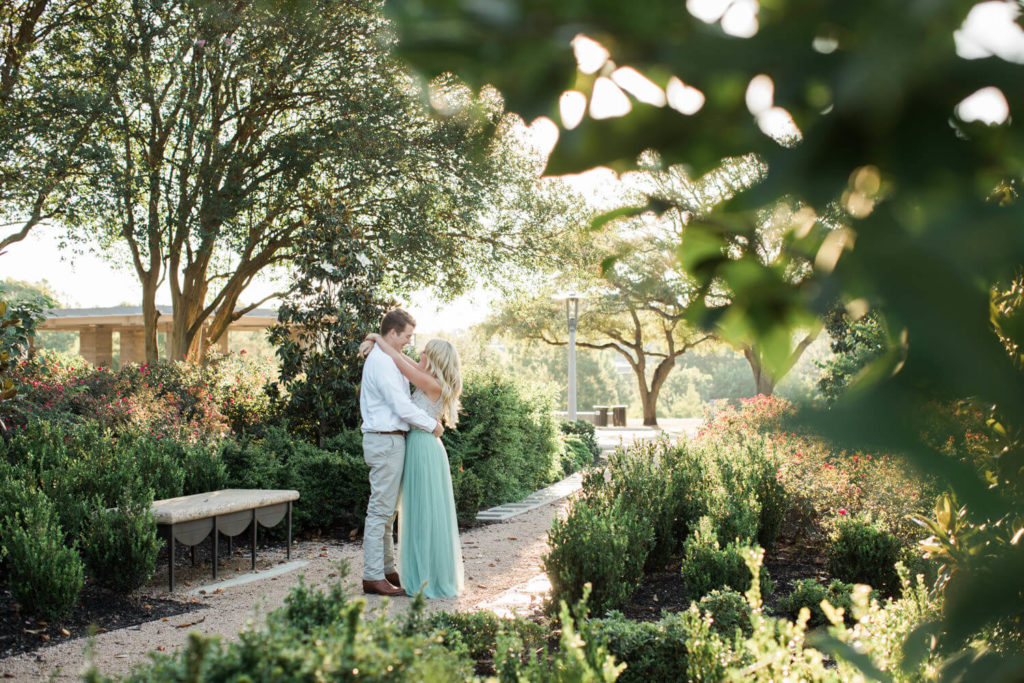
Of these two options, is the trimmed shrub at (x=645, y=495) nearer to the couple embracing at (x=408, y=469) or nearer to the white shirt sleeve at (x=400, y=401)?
the couple embracing at (x=408, y=469)

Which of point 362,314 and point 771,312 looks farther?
point 362,314

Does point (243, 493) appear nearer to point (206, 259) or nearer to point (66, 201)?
point (66, 201)

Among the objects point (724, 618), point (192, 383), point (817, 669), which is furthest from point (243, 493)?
point (192, 383)

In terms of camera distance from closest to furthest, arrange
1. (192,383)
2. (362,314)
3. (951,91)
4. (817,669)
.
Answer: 1. (951,91)
2. (817,669)
3. (362,314)
4. (192,383)

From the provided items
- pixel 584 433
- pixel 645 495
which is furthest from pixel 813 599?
pixel 584 433

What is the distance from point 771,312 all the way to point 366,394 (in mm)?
5799

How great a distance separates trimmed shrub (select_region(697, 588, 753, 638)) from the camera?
4.38 metres

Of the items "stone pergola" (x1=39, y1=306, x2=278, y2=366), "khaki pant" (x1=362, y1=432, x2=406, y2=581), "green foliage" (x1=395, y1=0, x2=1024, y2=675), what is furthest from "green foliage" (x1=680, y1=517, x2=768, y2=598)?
"stone pergola" (x1=39, y1=306, x2=278, y2=366)

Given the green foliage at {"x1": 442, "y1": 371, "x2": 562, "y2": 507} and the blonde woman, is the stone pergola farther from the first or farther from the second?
the blonde woman

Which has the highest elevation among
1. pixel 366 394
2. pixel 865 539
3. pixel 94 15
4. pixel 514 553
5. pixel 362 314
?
pixel 94 15

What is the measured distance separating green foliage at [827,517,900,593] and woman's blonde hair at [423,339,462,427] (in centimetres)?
296

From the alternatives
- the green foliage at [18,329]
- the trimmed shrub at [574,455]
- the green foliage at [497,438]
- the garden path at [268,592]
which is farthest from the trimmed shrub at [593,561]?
the trimmed shrub at [574,455]

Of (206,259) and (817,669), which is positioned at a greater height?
(206,259)

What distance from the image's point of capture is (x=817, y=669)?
2.78 m
